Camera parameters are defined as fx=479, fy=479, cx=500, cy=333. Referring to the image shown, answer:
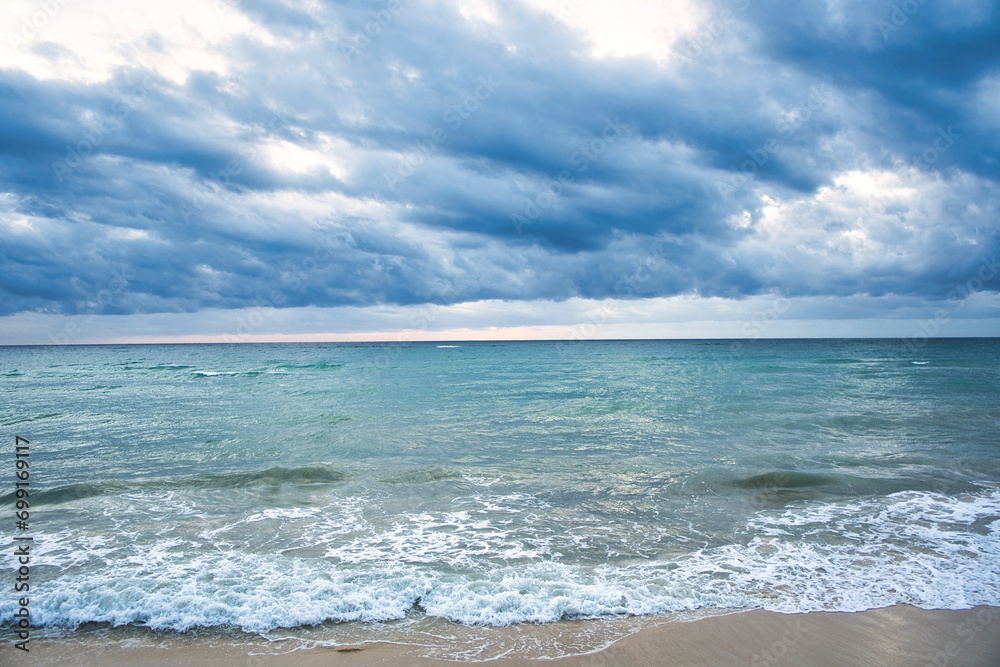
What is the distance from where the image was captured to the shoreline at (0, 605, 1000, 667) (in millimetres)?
5512

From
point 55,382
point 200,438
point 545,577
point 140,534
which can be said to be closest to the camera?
point 545,577

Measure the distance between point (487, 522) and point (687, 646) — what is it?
4668mm

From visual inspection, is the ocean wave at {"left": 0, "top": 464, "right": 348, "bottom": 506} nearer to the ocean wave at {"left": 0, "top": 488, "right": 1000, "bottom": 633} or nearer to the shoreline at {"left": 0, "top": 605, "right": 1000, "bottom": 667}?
the ocean wave at {"left": 0, "top": 488, "right": 1000, "bottom": 633}

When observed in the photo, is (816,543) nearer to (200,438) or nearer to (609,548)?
(609,548)

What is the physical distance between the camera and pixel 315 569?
7535mm

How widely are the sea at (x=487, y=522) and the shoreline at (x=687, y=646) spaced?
0.60 feet

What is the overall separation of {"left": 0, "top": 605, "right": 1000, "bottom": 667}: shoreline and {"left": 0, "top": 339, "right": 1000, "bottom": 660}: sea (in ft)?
0.60

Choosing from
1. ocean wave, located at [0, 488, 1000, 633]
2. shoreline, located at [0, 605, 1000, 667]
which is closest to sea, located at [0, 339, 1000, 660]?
ocean wave, located at [0, 488, 1000, 633]

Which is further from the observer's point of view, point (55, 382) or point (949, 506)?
point (55, 382)

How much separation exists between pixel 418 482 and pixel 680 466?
730 cm

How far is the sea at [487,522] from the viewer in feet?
21.3

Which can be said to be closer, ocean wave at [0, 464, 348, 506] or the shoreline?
the shoreline

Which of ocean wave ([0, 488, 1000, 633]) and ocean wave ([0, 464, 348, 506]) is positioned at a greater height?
ocean wave ([0, 488, 1000, 633])

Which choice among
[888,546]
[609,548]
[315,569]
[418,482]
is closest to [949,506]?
[888,546]
